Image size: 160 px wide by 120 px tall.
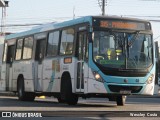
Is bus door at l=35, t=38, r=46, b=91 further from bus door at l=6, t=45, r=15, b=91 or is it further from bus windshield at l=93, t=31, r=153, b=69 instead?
bus windshield at l=93, t=31, r=153, b=69

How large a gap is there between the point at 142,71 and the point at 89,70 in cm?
203

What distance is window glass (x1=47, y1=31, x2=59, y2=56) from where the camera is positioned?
21000 millimetres

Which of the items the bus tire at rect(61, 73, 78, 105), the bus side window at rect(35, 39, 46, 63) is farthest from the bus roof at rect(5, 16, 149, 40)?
the bus tire at rect(61, 73, 78, 105)

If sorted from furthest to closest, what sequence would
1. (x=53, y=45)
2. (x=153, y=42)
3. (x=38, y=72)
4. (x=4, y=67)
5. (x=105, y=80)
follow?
(x=4, y=67) < (x=38, y=72) < (x=53, y=45) < (x=153, y=42) < (x=105, y=80)

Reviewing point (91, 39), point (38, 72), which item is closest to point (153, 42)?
point (91, 39)

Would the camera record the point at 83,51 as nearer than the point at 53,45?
Yes

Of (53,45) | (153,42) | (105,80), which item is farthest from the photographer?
(53,45)

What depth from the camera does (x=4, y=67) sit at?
89.4 feet

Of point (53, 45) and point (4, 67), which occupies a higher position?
→ point (53, 45)

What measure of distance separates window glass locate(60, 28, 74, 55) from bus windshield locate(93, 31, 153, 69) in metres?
1.47

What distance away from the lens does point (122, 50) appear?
18797 millimetres

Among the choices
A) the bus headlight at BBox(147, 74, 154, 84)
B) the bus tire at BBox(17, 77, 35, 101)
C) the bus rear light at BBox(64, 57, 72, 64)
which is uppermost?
the bus rear light at BBox(64, 57, 72, 64)

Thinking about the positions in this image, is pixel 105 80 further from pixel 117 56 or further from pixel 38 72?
pixel 38 72

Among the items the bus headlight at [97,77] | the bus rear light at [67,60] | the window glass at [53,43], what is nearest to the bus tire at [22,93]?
the window glass at [53,43]
